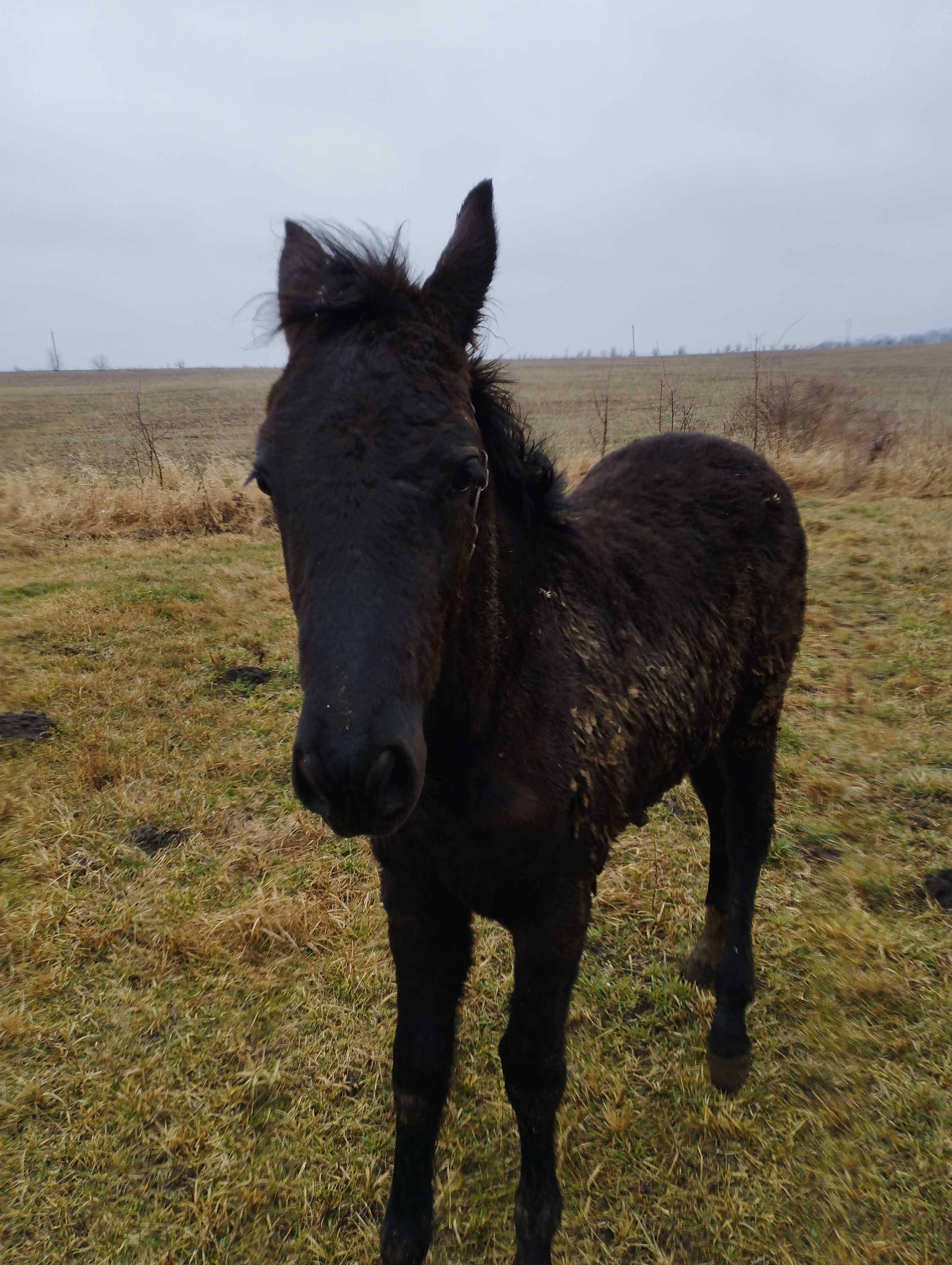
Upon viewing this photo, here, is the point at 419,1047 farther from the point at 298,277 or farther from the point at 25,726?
the point at 25,726

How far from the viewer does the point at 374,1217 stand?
2357mm

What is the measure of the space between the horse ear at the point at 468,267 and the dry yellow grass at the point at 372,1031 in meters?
2.69

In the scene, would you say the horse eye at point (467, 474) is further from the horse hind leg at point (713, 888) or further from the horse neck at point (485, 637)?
the horse hind leg at point (713, 888)

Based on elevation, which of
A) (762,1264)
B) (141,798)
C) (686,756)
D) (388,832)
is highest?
(388,832)

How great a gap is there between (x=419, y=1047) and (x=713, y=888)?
165 centimetres

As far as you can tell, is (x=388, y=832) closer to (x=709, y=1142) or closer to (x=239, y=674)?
(x=709, y=1142)

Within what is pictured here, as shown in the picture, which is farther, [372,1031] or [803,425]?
[803,425]

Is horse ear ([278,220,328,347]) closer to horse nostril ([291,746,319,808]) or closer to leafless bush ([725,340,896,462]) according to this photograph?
horse nostril ([291,746,319,808])

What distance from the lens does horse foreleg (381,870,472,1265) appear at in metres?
2.18

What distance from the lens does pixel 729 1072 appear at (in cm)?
275

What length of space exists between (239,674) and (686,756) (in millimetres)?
4382

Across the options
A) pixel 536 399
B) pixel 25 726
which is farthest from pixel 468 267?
pixel 536 399

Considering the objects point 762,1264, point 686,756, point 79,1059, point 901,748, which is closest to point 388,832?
point 686,756

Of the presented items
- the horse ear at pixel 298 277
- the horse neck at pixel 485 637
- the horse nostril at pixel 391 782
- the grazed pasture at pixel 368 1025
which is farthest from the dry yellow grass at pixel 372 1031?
the horse ear at pixel 298 277
